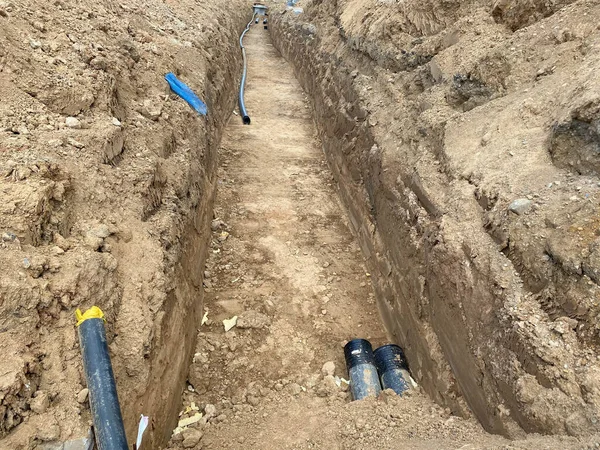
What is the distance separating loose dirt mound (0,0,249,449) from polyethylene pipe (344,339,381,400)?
1.85 metres

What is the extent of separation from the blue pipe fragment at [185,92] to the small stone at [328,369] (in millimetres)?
4690

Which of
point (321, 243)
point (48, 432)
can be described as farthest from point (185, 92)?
point (48, 432)

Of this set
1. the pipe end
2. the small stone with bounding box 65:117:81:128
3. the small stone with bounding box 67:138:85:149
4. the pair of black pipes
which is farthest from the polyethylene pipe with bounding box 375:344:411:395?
the small stone with bounding box 65:117:81:128

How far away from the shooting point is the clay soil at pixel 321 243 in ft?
9.89

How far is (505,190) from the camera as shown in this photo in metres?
3.99

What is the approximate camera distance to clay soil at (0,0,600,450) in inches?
119

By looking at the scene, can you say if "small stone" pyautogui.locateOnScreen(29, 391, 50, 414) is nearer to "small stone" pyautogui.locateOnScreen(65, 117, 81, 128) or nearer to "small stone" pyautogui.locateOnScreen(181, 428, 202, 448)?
"small stone" pyautogui.locateOnScreen(181, 428, 202, 448)

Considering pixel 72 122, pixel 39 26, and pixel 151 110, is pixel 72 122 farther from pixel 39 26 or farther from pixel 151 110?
pixel 39 26

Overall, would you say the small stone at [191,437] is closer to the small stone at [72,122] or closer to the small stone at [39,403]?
the small stone at [39,403]

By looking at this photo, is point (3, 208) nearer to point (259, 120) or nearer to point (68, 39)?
point (68, 39)

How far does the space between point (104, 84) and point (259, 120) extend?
247 inches

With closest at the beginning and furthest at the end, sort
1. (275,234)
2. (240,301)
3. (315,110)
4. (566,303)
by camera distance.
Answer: (566,303), (240,301), (275,234), (315,110)

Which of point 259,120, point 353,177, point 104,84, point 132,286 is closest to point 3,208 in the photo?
point 132,286

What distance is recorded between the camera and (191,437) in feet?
12.9
